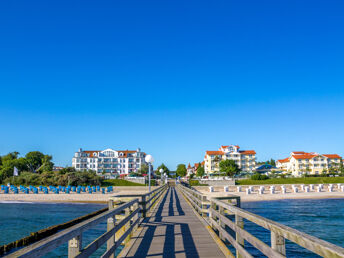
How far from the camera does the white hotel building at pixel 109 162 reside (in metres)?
109

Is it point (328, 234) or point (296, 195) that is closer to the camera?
point (328, 234)

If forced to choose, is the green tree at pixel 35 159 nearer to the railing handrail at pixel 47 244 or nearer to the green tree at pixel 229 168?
the green tree at pixel 229 168

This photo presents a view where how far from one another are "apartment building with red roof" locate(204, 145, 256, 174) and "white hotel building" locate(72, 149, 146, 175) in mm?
27377

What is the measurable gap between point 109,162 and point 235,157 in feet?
158

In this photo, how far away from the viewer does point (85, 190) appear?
46.8m

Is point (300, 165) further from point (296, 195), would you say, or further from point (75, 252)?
point (75, 252)

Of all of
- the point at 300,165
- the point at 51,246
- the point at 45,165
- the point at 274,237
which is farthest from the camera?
the point at 300,165

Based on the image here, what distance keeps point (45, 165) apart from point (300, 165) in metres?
90.3

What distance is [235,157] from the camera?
104 meters

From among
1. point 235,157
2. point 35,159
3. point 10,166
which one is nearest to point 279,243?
point 10,166

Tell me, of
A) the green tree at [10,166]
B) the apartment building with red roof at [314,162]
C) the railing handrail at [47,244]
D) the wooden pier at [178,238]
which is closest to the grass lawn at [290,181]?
the apartment building with red roof at [314,162]

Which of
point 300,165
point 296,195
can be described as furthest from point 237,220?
point 300,165

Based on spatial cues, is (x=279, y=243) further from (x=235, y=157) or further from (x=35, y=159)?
(x=35, y=159)

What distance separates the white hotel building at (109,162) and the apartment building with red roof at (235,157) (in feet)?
89.8
